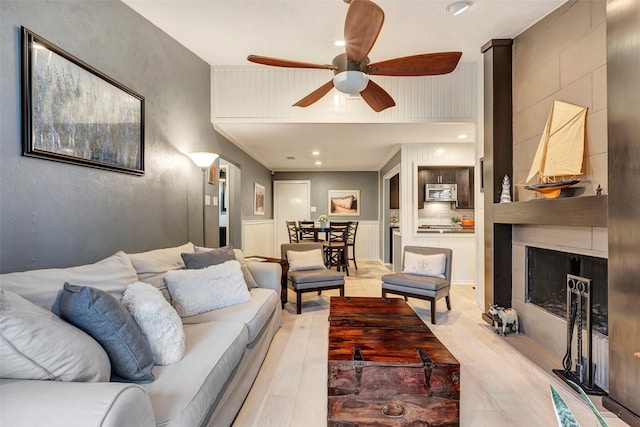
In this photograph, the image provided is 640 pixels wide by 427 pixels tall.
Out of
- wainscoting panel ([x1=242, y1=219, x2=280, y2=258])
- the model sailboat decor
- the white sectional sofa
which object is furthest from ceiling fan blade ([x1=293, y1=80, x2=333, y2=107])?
wainscoting panel ([x1=242, y1=219, x2=280, y2=258])

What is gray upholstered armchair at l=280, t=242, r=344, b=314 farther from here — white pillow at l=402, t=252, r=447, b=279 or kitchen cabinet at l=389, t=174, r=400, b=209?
kitchen cabinet at l=389, t=174, r=400, b=209

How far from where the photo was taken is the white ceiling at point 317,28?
2.50 m

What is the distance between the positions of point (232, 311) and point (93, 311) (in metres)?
1.02

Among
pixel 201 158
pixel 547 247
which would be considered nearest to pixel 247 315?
pixel 201 158

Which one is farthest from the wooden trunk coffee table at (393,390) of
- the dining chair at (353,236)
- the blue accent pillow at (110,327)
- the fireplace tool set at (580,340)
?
the dining chair at (353,236)

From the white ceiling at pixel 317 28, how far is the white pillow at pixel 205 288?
213cm

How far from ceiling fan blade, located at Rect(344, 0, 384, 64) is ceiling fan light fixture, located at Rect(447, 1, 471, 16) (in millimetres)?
1120

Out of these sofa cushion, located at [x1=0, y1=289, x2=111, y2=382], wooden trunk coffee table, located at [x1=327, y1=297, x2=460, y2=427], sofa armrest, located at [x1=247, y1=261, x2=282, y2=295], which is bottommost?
wooden trunk coffee table, located at [x1=327, y1=297, x2=460, y2=427]

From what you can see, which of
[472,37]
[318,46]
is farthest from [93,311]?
[472,37]

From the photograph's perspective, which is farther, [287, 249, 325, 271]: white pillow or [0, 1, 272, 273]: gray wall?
[287, 249, 325, 271]: white pillow

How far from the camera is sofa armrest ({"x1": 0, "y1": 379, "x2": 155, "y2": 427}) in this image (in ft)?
2.49

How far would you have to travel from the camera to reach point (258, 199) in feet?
20.7

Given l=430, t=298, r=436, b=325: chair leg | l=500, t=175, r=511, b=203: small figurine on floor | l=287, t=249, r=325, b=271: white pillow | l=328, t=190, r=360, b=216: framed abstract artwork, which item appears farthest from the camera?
l=328, t=190, r=360, b=216: framed abstract artwork

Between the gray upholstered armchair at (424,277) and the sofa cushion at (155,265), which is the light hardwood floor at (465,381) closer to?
the gray upholstered armchair at (424,277)
